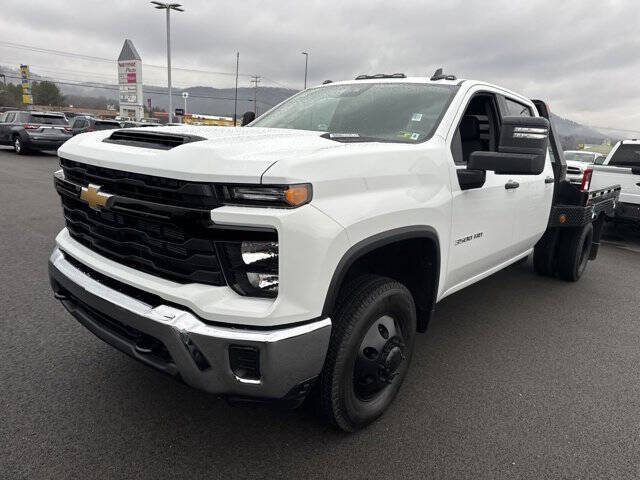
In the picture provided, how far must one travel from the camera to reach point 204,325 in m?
1.84

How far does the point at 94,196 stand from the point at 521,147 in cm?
214

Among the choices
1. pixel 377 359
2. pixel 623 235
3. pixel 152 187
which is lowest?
pixel 623 235

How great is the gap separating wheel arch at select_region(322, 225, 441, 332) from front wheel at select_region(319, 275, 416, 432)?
0.15 meters

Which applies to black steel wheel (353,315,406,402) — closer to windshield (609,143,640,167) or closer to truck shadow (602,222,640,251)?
truck shadow (602,222,640,251)

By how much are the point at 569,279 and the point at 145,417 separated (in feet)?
15.6

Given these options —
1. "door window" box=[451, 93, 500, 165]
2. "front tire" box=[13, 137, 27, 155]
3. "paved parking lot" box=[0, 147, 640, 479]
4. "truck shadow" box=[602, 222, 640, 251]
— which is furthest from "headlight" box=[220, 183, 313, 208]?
"front tire" box=[13, 137, 27, 155]

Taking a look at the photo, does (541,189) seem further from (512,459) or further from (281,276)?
(281,276)

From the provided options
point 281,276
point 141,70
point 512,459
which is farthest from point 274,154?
point 141,70

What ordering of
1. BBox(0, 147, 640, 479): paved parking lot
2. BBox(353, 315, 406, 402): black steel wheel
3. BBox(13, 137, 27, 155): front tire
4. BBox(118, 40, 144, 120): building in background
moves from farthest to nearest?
BBox(118, 40, 144, 120): building in background, BBox(13, 137, 27, 155): front tire, BBox(353, 315, 406, 402): black steel wheel, BBox(0, 147, 640, 479): paved parking lot

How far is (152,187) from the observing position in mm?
1928

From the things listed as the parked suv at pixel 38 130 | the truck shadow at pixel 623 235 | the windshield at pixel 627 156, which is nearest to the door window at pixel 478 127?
the truck shadow at pixel 623 235

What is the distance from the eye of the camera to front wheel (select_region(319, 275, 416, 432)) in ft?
7.15

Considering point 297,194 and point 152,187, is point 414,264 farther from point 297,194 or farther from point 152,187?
point 152,187

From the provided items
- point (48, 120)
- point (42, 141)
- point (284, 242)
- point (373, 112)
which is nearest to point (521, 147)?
point (373, 112)
